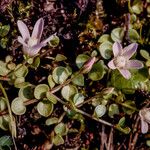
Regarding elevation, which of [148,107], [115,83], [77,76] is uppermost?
[77,76]

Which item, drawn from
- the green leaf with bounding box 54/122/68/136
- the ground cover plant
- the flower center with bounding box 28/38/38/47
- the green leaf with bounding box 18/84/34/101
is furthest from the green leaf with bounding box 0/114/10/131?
the flower center with bounding box 28/38/38/47

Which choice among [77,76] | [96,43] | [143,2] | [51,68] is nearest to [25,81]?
[51,68]

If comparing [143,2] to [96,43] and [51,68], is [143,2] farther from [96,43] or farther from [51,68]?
[51,68]

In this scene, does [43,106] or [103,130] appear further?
[103,130]

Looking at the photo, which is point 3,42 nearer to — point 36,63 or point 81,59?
point 36,63

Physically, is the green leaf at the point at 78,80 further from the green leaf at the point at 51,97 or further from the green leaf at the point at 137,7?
the green leaf at the point at 137,7

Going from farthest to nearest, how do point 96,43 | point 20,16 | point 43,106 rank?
1. point 96,43
2. point 20,16
3. point 43,106

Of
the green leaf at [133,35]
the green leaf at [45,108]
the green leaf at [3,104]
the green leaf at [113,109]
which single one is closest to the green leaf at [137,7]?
the green leaf at [133,35]
